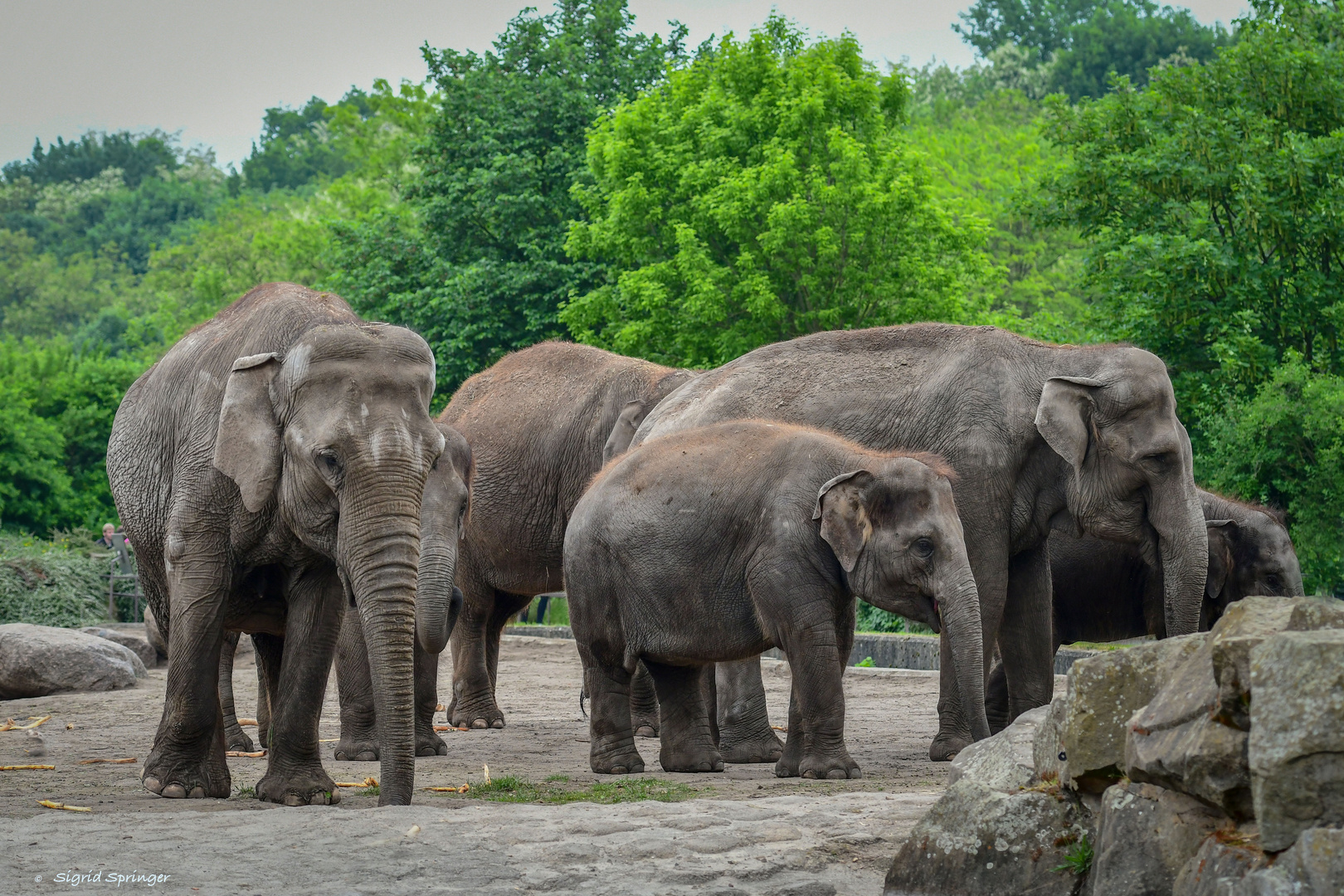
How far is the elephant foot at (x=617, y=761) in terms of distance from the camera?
380 inches

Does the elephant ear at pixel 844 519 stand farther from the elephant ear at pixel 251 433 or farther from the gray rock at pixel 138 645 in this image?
the gray rock at pixel 138 645

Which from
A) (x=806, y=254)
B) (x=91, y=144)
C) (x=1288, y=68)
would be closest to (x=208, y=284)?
(x=806, y=254)

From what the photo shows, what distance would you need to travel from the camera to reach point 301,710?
8180 millimetres

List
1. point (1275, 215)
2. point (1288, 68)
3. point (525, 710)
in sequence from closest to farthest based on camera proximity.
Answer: point (525, 710) < point (1275, 215) < point (1288, 68)

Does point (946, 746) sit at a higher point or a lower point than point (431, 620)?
lower

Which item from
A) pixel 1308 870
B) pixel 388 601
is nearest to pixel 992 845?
pixel 1308 870

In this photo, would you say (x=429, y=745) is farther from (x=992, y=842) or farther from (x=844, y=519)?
(x=992, y=842)

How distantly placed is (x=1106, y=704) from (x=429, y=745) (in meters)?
5.90

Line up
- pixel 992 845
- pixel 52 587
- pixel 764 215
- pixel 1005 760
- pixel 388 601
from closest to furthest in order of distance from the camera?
1. pixel 992 845
2. pixel 1005 760
3. pixel 388 601
4. pixel 52 587
5. pixel 764 215

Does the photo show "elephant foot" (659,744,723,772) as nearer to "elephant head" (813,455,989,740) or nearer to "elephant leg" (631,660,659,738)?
"elephant head" (813,455,989,740)

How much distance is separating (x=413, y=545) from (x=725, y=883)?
7.43 feet

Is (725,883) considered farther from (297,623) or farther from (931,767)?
(931,767)

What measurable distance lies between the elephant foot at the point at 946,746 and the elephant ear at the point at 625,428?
11.6 feet

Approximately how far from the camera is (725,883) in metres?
6.23
